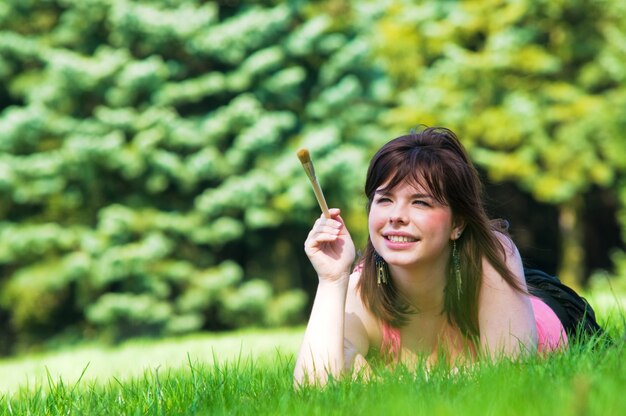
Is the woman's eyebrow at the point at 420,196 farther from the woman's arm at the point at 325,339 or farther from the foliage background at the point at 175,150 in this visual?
the foliage background at the point at 175,150

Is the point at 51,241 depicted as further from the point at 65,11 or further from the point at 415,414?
the point at 415,414

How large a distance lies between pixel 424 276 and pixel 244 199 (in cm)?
942

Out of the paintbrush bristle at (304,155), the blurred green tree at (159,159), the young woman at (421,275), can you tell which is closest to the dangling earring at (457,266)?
the young woman at (421,275)

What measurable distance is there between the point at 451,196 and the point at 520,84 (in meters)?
12.9

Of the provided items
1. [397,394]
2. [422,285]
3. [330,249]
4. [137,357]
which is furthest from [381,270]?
[137,357]

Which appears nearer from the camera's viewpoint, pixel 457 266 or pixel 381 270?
pixel 457 266

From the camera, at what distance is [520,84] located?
1543cm

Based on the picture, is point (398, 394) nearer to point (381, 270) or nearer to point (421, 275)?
point (421, 275)

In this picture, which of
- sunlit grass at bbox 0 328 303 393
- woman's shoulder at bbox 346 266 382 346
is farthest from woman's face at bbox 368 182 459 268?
sunlit grass at bbox 0 328 303 393

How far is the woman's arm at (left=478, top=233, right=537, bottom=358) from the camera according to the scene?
3.06 m

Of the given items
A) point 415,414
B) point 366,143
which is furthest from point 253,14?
point 415,414

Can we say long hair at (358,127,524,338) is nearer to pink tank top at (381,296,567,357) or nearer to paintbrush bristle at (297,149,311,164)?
pink tank top at (381,296,567,357)

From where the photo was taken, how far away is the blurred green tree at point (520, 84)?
587 inches

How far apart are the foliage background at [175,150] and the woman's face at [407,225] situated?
9.41 m
